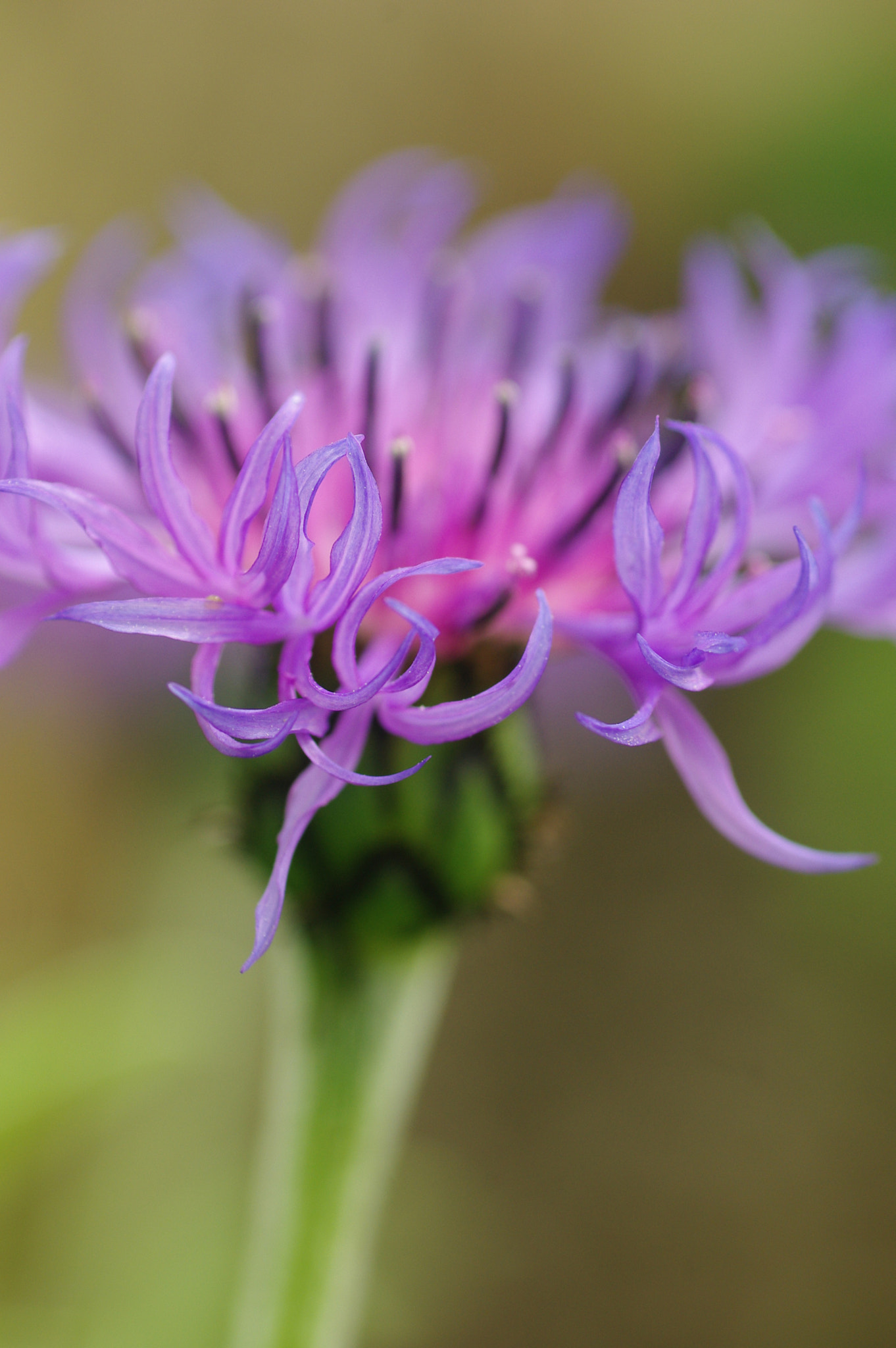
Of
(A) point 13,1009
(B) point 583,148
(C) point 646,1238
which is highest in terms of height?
(B) point 583,148

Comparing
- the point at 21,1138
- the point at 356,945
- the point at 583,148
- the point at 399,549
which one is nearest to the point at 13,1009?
the point at 21,1138

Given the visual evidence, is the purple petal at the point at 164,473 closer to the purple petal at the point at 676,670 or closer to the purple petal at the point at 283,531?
the purple petal at the point at 283,531

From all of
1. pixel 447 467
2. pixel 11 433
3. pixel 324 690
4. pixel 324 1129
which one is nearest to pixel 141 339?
pixel 447 467

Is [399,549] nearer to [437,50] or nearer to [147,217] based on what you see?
[147,217]

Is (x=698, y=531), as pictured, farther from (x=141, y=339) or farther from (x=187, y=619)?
(x=141, y=339)

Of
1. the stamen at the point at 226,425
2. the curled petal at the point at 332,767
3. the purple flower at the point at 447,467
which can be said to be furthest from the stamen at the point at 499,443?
the curled petal at the point at 332,767

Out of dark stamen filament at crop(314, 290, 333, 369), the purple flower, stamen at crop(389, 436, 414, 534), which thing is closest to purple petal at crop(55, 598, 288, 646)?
the purple flower
